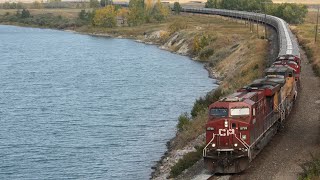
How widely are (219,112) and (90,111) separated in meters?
34.5

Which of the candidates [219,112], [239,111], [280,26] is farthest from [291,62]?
[280,26]

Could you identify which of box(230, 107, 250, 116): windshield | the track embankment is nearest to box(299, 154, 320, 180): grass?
the track embankment

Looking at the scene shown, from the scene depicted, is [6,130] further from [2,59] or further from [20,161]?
[2,59]

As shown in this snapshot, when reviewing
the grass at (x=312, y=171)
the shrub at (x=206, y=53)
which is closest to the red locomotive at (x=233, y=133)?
the grass at (x=312, y=171)

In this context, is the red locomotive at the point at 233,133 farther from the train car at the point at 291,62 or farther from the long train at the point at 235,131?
the train car at the point at 291,62

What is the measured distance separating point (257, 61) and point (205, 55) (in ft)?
127

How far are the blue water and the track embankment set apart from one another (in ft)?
32.8

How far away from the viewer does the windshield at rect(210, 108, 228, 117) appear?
30.9 meters

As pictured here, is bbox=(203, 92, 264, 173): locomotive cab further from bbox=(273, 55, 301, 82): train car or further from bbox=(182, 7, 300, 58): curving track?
bbox=(182, 7, 300, 58): curving track

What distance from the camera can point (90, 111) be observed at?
64.0m

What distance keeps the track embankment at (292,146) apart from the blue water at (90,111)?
→ 999 cm

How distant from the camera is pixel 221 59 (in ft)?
342

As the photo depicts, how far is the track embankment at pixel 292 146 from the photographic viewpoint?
30125mm

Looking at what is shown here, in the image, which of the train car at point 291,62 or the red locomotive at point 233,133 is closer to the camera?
the red locomotive at point 233,133
